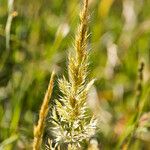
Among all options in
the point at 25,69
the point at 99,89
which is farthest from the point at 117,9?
the point at 25,69

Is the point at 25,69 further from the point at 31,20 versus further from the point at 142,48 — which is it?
the point at 142,48

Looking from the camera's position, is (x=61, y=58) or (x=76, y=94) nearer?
(x=76, y=94)

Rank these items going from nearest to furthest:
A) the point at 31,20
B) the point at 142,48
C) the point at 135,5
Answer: the point at 31,20, the point at 142,48, the point at 135,5

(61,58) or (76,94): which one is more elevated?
(61,58)

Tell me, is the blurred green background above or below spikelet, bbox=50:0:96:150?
above

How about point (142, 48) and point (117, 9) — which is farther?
point (117, 9)
